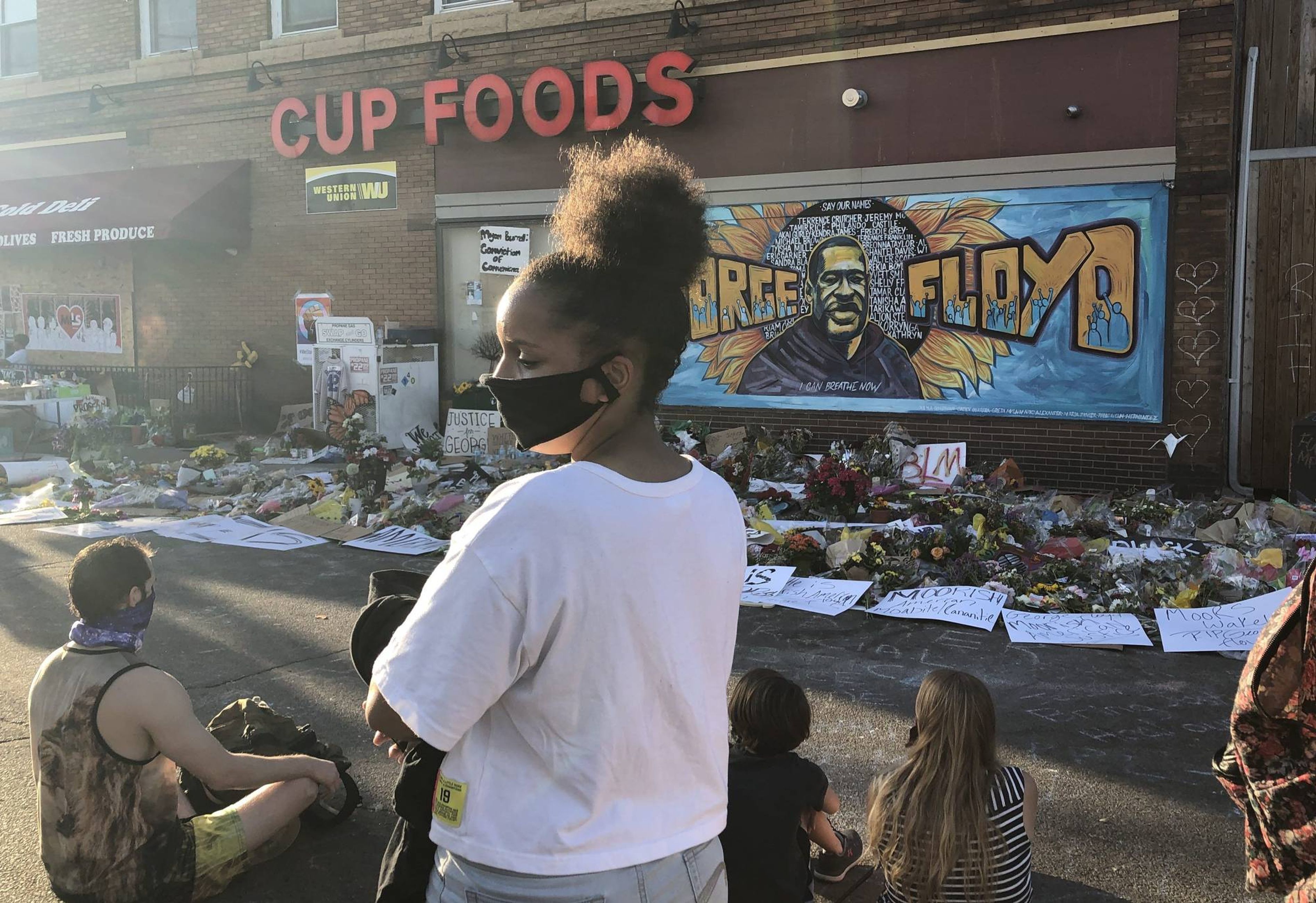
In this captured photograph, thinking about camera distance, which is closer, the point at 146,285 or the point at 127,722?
the point at 127,722

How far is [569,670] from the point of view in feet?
5.47

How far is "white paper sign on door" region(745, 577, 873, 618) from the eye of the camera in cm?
736

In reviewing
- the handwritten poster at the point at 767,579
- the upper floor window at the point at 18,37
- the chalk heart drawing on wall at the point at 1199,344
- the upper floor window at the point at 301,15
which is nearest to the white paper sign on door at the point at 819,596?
the handwritten poster at the point at 767,579

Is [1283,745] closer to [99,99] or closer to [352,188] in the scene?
[352,188]

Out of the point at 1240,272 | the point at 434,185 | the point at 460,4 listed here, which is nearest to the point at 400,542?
the point at 434,185

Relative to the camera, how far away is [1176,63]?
11328 mm

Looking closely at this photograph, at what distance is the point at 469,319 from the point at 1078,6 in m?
8.77

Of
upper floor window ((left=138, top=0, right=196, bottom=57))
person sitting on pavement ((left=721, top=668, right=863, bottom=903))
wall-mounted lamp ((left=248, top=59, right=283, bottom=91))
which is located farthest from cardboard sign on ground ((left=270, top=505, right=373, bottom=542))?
upper floor window ((left=138, top=0, right=196, bottom=57))

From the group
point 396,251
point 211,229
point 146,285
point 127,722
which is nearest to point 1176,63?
point 396,251

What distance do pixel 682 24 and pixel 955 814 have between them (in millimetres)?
12549

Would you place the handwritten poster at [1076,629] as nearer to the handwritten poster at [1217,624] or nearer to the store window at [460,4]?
the handwritten poster at [1217,624]

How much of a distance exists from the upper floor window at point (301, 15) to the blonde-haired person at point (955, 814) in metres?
16.8

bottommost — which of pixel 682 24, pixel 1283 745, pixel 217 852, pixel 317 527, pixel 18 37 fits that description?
pixel 217 852

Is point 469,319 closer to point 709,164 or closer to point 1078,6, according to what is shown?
point 709,164
